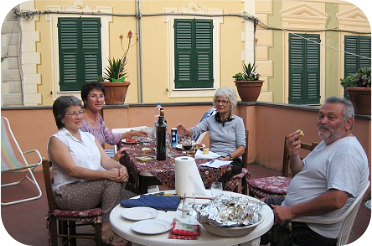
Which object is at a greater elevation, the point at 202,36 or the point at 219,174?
the point at 202,36

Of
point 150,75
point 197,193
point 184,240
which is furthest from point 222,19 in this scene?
point 184,240

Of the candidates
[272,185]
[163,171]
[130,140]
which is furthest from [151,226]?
[130,140]

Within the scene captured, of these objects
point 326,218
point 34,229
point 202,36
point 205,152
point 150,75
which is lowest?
point 34,229

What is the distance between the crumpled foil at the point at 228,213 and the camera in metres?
1.96

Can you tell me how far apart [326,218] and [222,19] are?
724cm

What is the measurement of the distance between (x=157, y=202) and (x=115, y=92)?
13.3 ft

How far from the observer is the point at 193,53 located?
9086 mm

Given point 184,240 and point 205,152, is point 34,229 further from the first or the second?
point 184,240

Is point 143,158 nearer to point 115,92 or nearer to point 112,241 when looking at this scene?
point 112,241

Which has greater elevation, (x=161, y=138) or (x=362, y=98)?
(x=362, y=98)

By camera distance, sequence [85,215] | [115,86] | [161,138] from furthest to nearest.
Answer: [115,86] < [161,138] < [85,215]

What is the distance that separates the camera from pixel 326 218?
2.51m

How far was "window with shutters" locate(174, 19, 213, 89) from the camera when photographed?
29.6ft

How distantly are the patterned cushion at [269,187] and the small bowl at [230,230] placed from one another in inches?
61.1
